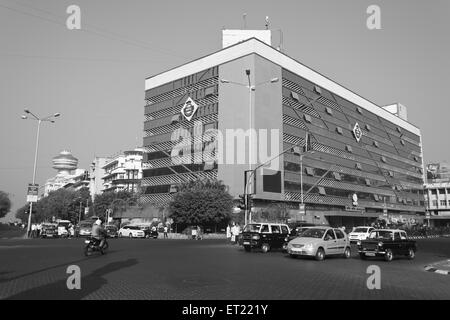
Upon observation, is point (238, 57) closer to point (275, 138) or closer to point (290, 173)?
point (275, 138)

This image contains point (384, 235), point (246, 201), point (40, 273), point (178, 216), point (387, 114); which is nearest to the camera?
point (40, 273)

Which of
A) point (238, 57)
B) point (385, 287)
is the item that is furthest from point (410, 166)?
point (385, 287)

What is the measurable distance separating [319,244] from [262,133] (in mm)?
47933

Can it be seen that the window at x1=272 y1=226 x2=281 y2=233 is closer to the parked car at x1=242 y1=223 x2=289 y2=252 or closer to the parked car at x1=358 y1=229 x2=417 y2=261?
the parked car at x1=242 y1=223 x2=289 y2=252

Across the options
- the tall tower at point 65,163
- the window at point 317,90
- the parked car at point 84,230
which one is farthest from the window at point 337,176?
the tall tower at point 65,163

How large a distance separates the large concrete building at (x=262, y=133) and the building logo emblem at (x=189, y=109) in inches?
7.1

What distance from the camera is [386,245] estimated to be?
19781 millimetres

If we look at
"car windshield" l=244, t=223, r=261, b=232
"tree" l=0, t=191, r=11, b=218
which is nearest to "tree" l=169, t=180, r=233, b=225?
"car windshield" l=244, t=223, r=261, b=232

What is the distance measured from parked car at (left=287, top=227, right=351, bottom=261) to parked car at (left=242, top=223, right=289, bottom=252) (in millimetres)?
4374

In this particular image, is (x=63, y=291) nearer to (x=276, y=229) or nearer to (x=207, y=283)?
(x=207, y=283)

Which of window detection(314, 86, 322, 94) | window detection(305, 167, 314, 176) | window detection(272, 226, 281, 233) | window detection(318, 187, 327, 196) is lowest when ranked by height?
window detection(272, 226, 281, 233)

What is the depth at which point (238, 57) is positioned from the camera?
70062mm

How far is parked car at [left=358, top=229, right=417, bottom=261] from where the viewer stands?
19.7m
